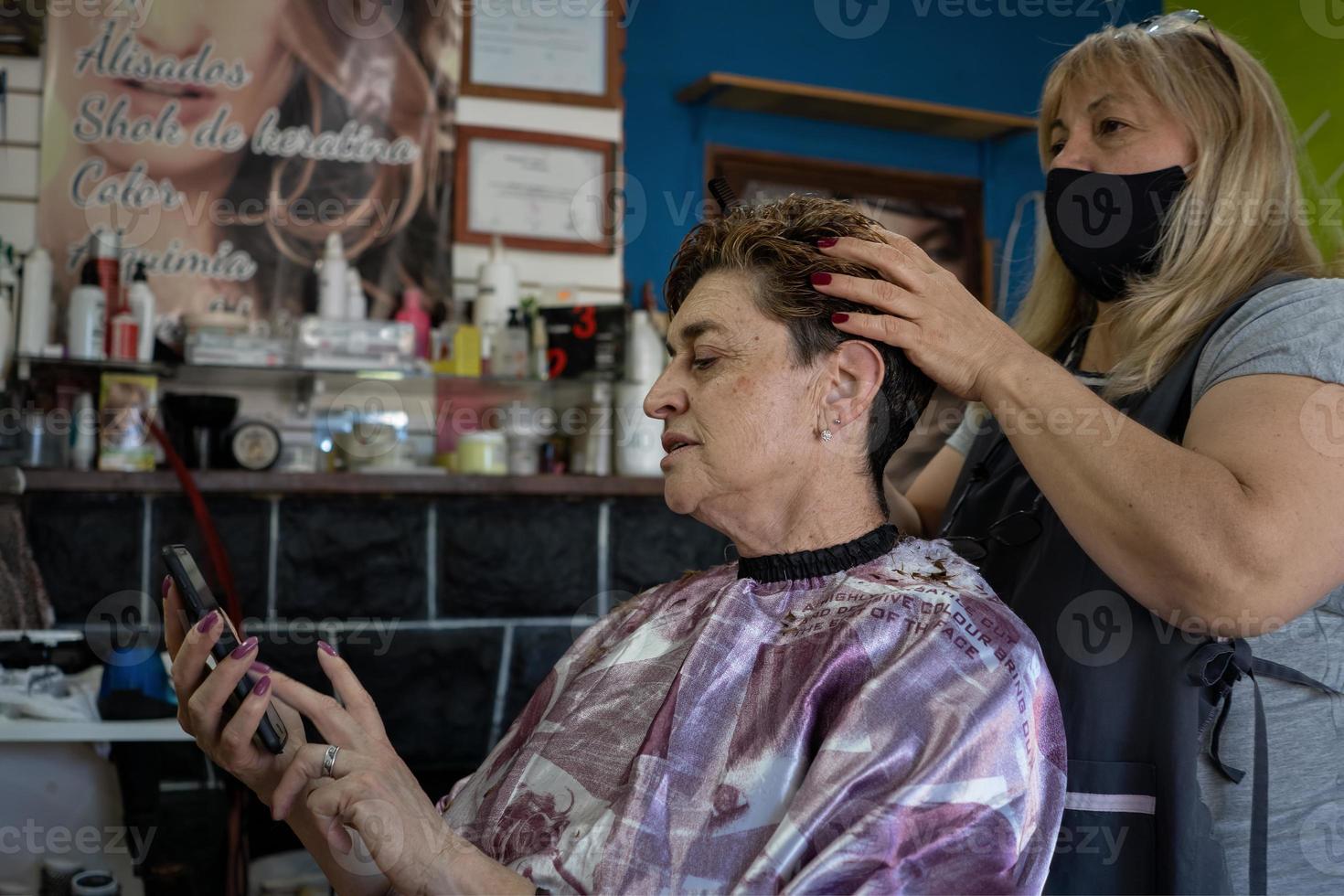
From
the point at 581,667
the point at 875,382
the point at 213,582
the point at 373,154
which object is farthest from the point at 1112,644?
the point at 373,154

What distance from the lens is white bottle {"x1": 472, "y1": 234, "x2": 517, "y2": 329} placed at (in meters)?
3.23

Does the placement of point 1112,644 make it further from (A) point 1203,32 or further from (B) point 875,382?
(A) point 1203,32

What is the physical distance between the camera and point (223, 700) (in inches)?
46.6

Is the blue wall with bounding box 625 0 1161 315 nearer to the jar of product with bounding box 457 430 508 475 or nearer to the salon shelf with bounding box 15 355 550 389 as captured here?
the salon shelf with bounding box 15 355 550 389

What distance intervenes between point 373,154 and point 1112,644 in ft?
8.63

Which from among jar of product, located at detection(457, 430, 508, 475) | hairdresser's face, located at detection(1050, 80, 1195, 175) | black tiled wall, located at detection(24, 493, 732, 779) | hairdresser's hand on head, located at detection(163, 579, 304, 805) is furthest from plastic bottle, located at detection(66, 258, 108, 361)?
hairdresser's face, located at detection(1050, 80, 1195, 175)

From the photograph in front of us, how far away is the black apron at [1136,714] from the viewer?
1199 mm

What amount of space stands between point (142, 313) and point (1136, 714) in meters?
2.53

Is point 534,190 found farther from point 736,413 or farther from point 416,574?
point 736,413

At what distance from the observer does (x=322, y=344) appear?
118 inches

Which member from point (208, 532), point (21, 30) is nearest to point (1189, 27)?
point (208, 532)

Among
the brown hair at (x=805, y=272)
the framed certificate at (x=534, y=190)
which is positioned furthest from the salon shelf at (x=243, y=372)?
the brown hair at (x=805, y=272)

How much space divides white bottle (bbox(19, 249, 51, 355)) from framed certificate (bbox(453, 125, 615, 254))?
3.54 feet

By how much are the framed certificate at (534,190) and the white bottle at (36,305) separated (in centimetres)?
108
